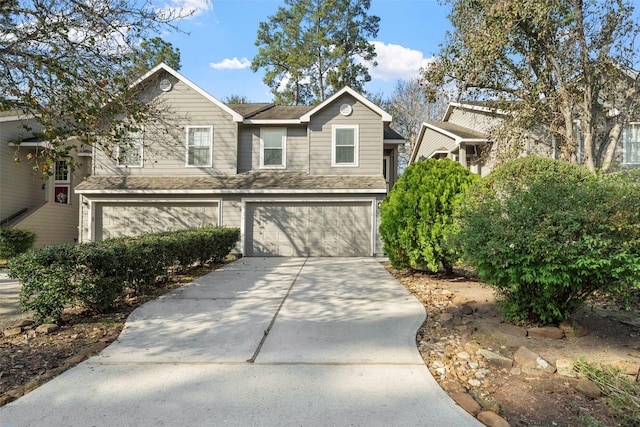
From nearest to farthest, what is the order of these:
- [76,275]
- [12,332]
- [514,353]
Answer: [514,353], [12,332], [76,275]

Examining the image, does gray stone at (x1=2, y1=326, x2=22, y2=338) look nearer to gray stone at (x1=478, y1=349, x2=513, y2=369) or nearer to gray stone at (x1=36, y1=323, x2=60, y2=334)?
gray stone at (x1=36, y1=323, x2=60, y2=334)

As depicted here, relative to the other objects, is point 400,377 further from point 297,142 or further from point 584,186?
point 297,142

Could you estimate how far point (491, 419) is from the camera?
8.49 ft

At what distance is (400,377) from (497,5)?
332 inches

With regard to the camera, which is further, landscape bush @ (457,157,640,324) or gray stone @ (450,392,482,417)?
landscape bush @ (457,157,640,324)

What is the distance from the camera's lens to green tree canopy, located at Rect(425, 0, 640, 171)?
26.2 feet

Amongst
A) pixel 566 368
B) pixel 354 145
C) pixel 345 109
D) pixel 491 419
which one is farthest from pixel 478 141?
pixel 491 419

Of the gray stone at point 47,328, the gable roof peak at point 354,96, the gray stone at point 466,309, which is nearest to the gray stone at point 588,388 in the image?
the gray stone at point 466,309

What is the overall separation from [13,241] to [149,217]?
13.4 ft

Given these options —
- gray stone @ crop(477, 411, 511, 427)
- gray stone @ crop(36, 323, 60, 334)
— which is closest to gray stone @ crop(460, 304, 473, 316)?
A: gray stone @ crop(477, 411, 511, 427)

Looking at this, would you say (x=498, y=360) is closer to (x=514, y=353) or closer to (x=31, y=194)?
(x=514, y=353)

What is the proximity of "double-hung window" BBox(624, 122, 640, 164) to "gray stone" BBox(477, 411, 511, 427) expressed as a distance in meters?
13.3

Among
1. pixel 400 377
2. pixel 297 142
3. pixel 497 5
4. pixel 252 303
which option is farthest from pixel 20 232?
pixel 497 5

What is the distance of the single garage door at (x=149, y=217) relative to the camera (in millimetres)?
13078
